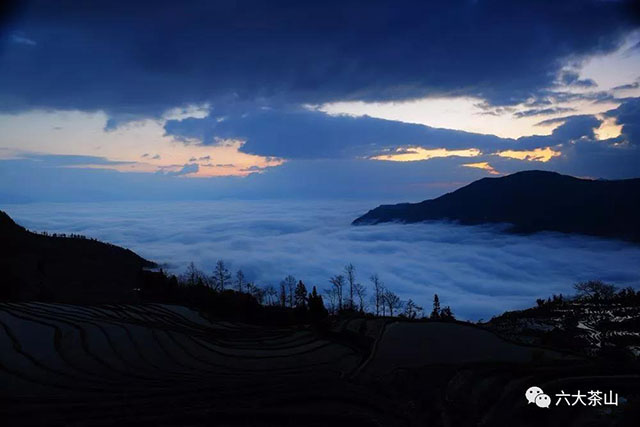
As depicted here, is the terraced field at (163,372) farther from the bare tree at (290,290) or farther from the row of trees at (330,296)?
the bare tree at (290,290)

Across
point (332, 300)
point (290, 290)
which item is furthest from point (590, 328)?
point (332, 300)

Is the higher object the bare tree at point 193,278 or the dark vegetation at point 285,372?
the dark vegetation at point 285,372

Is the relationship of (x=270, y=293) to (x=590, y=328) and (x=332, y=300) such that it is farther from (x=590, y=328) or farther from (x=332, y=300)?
(x=590, y=328)

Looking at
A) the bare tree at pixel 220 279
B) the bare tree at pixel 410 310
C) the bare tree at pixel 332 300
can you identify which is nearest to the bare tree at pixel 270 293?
the bare tree at pixel 220 279

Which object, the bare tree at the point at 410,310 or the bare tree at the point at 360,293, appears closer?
the bare tree at the point at 360,293

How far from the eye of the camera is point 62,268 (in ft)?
261

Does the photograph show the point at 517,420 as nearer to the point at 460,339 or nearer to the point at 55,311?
the point at 460,339

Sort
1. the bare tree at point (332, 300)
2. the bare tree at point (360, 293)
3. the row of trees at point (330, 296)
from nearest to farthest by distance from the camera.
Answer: the row of trees at point (330, 296)
the bare tree at point (360, 293)
the bare tree at point (332, 300)

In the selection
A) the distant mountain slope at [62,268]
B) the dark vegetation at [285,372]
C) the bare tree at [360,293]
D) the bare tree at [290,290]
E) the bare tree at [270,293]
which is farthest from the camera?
the bare tree at [270,293]

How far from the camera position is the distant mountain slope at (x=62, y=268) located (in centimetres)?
5788

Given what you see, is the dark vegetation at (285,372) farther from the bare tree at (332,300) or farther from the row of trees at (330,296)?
the bare tree at (332,300)

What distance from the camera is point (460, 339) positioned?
23438 mm

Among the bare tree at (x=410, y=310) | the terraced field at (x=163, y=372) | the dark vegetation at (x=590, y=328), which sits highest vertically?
the terraced field at (x=163, y=372)

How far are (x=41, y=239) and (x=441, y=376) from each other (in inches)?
4511
